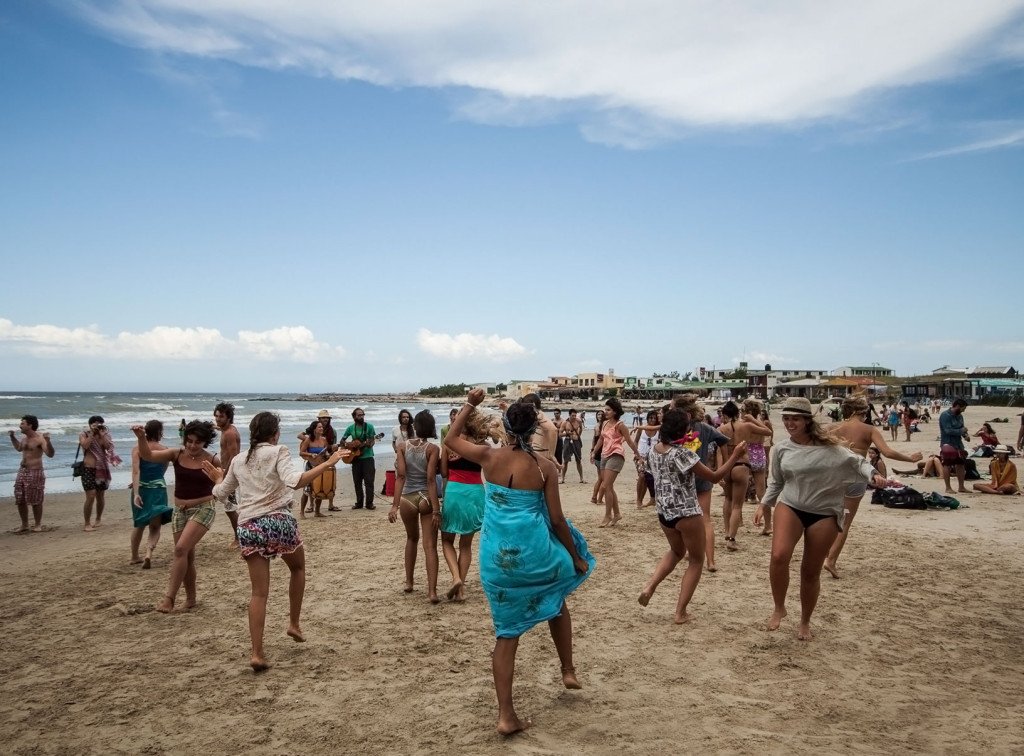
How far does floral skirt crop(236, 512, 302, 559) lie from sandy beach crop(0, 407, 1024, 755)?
884 millimetres

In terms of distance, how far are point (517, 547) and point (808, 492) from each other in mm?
2606

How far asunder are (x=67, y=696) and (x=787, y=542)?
17.0ft

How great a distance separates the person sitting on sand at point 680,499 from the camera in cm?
566

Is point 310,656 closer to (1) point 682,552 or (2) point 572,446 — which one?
(1) point 682,552

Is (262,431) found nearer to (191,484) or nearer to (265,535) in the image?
(265,535)

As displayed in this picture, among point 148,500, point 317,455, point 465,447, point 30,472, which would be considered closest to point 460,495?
point 465,447

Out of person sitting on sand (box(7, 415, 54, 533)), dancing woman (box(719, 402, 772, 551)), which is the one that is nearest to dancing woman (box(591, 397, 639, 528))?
dancing woman (box(719, 402, 772, 551))

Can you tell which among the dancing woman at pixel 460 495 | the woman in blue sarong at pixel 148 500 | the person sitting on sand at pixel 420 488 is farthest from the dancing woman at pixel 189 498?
the dancing woman at pixel 460 495

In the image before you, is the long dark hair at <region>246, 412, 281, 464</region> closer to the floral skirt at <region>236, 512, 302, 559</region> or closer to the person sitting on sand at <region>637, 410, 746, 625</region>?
the floral skirt at <region>236, 512, 302, 559</region>

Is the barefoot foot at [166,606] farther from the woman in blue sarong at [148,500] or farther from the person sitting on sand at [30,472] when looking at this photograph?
the person sitting on sand at [30,472]

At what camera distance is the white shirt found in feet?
16.0

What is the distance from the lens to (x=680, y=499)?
5.67 meters

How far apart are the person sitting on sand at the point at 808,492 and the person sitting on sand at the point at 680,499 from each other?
447 mm

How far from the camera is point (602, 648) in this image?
17.5 feet
